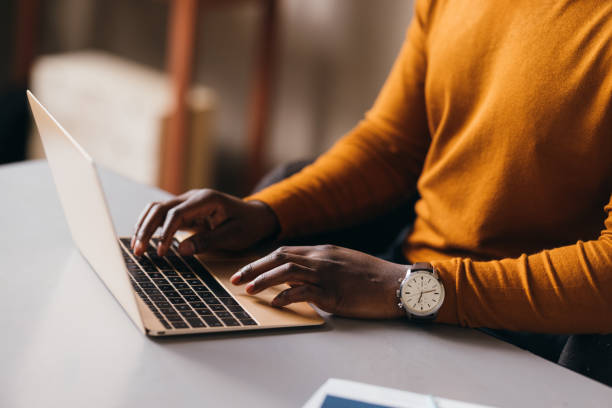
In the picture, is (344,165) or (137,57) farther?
(137,57)

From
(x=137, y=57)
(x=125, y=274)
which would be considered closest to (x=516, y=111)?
(x=125, y=274)

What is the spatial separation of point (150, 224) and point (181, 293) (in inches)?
6.3

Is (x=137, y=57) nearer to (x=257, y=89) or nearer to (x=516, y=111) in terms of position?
(x=257, y=89)

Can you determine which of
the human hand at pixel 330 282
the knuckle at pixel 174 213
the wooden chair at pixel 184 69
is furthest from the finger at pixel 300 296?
the wooden chair at pixel 184 69

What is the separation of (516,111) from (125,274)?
1.93 ft

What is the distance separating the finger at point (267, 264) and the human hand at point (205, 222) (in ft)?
0.39

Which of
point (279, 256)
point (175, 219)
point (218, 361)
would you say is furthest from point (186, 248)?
point (218, 361)

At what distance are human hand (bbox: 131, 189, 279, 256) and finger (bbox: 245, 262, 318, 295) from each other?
0.15 meters

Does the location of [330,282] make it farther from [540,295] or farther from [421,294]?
[540,295]

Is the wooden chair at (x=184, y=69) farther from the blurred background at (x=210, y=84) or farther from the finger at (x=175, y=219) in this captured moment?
the finger at (x=175, y=219)

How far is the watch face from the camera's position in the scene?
2.88 ft

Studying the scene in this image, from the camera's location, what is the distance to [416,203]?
128 cm

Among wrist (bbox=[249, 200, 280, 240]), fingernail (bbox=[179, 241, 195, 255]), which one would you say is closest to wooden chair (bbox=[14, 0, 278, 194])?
wrist (bbox=[249, 200, 280, 240])

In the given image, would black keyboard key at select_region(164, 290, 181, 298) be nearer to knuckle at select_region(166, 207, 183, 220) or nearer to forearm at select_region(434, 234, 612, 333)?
knuckle at select_region(166, 207, 183, 220)
